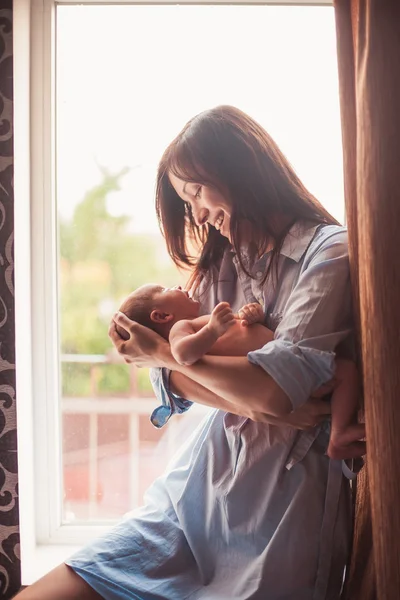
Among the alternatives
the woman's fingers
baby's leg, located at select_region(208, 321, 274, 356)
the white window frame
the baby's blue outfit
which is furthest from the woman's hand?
the white window frame

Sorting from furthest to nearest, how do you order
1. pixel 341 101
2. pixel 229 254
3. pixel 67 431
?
pixel 67 431 → pixel 229 254 → pixel 341 101

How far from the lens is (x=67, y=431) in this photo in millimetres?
2199

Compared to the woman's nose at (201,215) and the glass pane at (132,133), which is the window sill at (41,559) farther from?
the woman's nose at (201,215)

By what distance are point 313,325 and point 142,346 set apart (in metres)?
0.42

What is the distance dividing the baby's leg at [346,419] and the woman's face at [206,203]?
0.43m

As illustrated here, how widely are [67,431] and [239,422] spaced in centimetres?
89

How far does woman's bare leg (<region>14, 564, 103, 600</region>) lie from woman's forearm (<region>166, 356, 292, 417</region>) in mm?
509

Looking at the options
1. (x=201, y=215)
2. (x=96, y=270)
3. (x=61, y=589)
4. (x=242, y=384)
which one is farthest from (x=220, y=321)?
(x=96, y=270)

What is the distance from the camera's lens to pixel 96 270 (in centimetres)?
216

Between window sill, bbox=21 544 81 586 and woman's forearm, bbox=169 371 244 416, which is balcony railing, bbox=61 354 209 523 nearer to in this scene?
window sill, bbox=21 544 81 586

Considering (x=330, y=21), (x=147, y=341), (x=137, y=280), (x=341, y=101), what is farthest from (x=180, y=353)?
(x=330, y=21)

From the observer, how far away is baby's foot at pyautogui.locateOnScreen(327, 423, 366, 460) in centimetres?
130

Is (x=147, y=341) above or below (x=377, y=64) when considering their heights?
below

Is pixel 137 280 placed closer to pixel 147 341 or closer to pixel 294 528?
pixel 147 341
